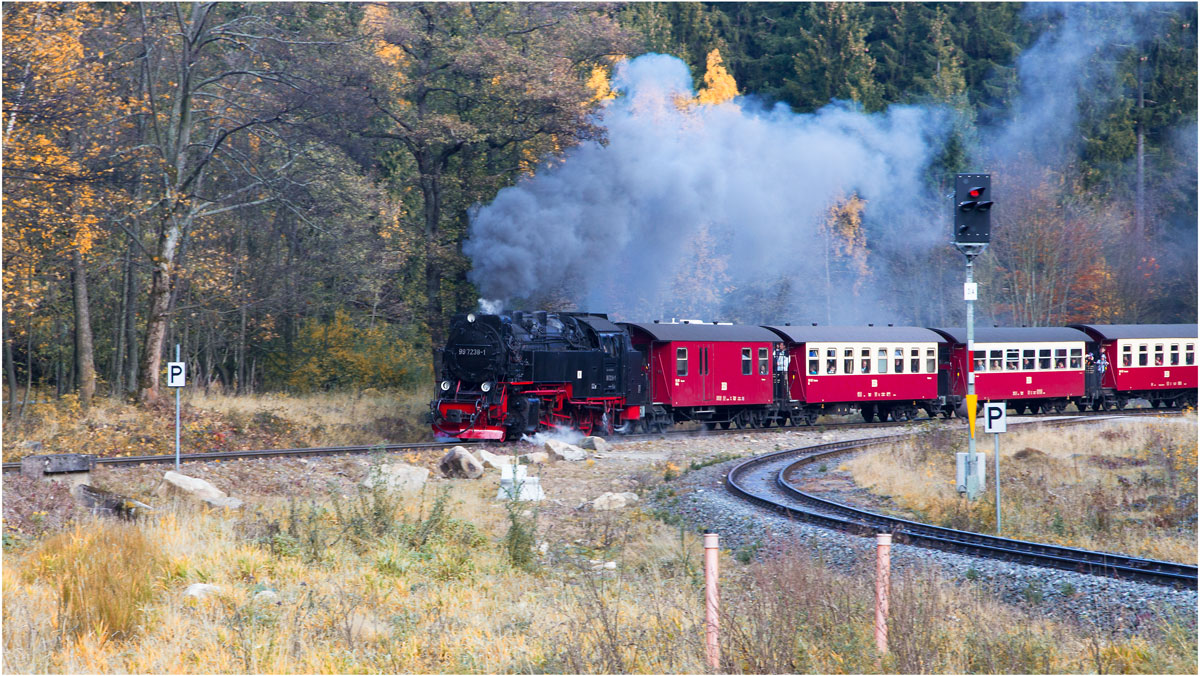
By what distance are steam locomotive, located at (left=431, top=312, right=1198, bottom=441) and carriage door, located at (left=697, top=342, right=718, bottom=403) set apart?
32 mm

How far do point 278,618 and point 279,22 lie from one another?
23556 mm

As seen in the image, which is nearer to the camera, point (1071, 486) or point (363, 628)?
point (363, 628)

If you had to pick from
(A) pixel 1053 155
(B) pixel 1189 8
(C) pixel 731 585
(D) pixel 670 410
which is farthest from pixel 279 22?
(B) pixel 1189 8

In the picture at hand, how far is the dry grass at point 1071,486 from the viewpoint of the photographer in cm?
1220

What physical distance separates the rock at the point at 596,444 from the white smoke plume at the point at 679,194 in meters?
5.52

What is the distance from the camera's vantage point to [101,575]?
334 inches

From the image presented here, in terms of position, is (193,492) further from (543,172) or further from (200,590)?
(543,172)

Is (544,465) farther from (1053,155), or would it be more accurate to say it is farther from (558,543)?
(1053,155)

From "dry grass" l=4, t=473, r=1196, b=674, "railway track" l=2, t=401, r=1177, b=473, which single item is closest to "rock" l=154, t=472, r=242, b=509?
"railway track" l=2, t=401, r=1177, b=473

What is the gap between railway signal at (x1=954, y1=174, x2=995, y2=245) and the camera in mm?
14305

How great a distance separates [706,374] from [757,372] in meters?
1.95

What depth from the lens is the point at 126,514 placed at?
12406 mm

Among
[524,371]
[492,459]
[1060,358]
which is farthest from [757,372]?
[1060,358]

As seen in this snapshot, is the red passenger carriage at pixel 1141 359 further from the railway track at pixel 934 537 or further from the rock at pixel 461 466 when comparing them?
the rock at pixel 461 466
